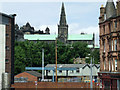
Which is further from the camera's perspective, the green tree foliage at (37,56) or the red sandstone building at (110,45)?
the green tree foliage at (37,56)

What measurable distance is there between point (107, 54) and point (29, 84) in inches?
823

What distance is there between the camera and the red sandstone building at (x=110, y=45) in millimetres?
44938

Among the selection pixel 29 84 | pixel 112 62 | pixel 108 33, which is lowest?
pixel 29 84

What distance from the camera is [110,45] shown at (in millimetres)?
47156

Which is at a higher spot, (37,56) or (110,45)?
(110,45)

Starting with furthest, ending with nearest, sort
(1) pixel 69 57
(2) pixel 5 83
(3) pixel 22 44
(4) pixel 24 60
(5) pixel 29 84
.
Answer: (3) pixel 22 44
(1) pixel 69 57
(4) pixel 24 60
(5) pixel 29 84
(2) pixel 5 83

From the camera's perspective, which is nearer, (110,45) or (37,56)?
(110,45)

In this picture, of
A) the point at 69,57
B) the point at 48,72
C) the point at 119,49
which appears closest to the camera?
the point at 119,49

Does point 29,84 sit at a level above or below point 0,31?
below

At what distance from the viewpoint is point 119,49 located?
144 feet

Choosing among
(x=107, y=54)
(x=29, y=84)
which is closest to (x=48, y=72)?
(x=29, y=84)

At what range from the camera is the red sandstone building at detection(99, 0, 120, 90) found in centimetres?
4494

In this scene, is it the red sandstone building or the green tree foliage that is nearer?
the red sandstone building

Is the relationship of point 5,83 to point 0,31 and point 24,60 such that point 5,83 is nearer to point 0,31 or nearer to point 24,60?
point 0,31
